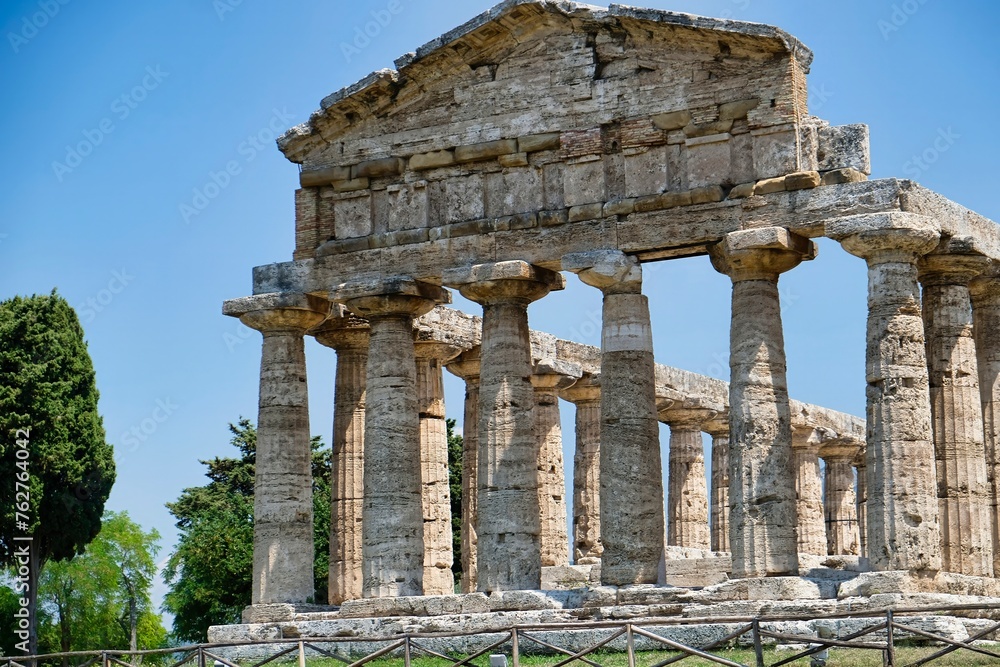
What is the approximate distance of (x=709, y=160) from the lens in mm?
36562

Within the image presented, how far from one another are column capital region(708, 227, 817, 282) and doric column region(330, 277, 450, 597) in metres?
7.11

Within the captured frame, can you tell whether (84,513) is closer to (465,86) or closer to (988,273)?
(465,86)

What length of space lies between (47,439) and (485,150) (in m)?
17.7

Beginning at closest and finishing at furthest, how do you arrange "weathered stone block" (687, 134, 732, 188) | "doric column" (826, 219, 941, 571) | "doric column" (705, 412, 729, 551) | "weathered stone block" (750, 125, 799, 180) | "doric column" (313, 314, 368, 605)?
"doric column" (826, 219, 941, 571) → "weathered stone block" (750, 125, 799, 180) → "weathered stone block" (687, 134, 732, 188) → "doric column" (313, 314, 368, 605) → "doric column" (705, 412, 729, 551)

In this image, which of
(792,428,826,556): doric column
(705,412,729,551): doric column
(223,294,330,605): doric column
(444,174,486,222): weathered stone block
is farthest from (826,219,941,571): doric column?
(792,428,826,556): doric column

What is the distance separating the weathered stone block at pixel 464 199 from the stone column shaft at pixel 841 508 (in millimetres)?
23171

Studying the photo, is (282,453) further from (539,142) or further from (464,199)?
(539,142)

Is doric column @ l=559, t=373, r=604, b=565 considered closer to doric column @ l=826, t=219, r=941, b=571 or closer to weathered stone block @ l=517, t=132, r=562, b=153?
weathered stone block @ l=517, t=132, r=562, b=153

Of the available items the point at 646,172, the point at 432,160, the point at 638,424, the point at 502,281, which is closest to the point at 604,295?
the point at 502,281

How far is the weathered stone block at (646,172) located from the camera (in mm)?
37062

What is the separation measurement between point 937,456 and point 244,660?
1448cm

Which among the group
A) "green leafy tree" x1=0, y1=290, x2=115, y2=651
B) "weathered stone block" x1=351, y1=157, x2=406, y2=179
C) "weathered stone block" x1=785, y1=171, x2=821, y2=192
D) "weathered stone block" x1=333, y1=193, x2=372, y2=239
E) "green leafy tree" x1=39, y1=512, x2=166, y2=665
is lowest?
"green leafy tree" x1=39, y1=512, x2=166, y2=665

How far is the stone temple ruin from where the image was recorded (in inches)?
1359

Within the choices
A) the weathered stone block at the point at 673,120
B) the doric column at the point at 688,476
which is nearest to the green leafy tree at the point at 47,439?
the doric column at the point at 688,476
